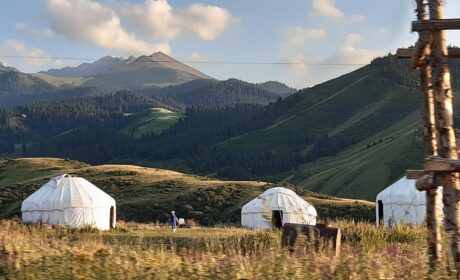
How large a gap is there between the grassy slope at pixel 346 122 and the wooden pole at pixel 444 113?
76935 millimetres

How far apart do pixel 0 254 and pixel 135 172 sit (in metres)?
52.1

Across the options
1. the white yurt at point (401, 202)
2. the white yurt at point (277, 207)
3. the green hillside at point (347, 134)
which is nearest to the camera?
the white yurt at point (401, 202)

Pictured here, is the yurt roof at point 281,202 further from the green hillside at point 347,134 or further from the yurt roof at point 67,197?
the green hillside at point 347,134

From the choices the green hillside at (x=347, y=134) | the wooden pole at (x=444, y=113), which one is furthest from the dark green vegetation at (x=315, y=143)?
the wooden pole at (x=444, y=113)

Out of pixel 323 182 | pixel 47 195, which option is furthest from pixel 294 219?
pixel 323 182

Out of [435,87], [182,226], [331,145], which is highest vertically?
[331,145]

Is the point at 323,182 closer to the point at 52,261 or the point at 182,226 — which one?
the point at 182,226

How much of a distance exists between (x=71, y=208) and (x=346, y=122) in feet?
396

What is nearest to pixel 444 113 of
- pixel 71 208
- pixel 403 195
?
pixel 71 208

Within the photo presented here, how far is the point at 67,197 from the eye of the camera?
29.9 metres

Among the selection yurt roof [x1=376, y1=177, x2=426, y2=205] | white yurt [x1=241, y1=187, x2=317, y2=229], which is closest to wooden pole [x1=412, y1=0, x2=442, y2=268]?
white yurt [x1=241, y1=187, x2=317, y2=229]

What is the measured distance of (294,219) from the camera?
101ft

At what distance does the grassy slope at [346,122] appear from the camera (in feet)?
319

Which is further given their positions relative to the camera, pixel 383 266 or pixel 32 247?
pixel 32 247
